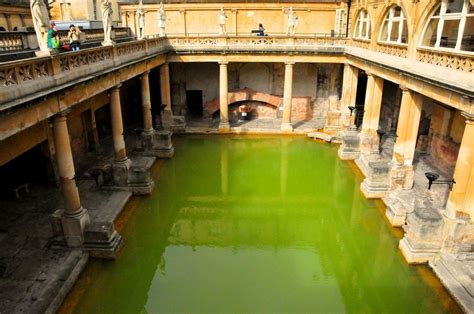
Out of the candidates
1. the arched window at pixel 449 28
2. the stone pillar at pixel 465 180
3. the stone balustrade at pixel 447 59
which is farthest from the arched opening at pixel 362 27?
the stone pillar at pixel 465 180

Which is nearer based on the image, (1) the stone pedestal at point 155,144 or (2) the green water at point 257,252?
(2) the green water at point 257,252

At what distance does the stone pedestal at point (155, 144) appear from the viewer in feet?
66.7

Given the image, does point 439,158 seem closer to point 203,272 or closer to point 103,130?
point 203,272

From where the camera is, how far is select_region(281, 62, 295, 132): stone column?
77.2 ft

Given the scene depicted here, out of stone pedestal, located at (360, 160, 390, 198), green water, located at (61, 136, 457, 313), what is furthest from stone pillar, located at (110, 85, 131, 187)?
stone pedestal, located at (360, 160, 390, 198)

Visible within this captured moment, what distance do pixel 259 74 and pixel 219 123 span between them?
474 cm

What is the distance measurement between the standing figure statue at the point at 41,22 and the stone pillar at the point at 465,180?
11.4 metres

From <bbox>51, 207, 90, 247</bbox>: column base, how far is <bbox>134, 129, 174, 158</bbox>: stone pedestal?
346 inches

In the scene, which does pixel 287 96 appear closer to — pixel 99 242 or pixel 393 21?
pixel 393 21

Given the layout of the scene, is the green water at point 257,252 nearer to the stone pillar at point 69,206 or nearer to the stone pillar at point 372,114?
the stone pillar at point 69,206

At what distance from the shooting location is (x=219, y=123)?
1019 inches

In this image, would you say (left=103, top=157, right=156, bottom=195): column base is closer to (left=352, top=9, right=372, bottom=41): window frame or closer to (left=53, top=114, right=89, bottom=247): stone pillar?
(left=53, top=114, right=89, bottom=247): stone pillar

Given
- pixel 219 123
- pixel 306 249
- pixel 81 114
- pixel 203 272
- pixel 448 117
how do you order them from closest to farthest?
pixel 203 272, pixel 306 249, pixel 448 117, pixel 81 114, pixel 219 123

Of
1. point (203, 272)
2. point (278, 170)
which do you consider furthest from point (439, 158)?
point (203, 272)
